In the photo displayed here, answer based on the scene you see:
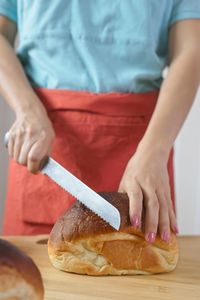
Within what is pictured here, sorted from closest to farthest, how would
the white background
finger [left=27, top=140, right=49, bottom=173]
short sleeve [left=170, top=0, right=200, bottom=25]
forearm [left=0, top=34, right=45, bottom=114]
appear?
finger [left=27, top=140, right=49, bottom=173] < forearm [left=0, top=34, right=45, bottom=114] < short sleeve [left=170, top=0, right=200, bottom=25] < the white background

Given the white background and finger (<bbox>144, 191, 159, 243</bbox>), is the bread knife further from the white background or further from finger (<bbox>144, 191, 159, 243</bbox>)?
the white background

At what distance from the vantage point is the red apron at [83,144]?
1.07 m

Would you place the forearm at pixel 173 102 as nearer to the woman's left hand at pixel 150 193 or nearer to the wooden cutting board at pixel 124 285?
the woman's left hand at pixel 150 193

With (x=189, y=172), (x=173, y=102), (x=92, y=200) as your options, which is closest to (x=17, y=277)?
(x=92, y=200)

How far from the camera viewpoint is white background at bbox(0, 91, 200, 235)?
5.55ft

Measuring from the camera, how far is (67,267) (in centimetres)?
83

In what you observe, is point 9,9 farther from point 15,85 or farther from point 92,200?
point 92,200

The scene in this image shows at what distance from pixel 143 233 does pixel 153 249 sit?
32 mm

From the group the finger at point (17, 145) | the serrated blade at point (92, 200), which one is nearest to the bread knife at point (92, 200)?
the serrated blade at point (92, 200)

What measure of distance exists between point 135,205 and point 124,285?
0.12 m

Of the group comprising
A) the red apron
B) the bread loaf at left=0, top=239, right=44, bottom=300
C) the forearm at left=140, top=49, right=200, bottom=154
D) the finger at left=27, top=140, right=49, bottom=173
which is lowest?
the red apron

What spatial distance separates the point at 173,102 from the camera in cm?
97

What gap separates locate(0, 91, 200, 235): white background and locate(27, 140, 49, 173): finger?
76cm

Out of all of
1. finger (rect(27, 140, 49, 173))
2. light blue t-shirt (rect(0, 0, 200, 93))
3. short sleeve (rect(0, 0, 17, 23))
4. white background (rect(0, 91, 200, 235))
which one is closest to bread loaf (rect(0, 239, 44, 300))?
finger (rect(27, 140, 49, 173))
